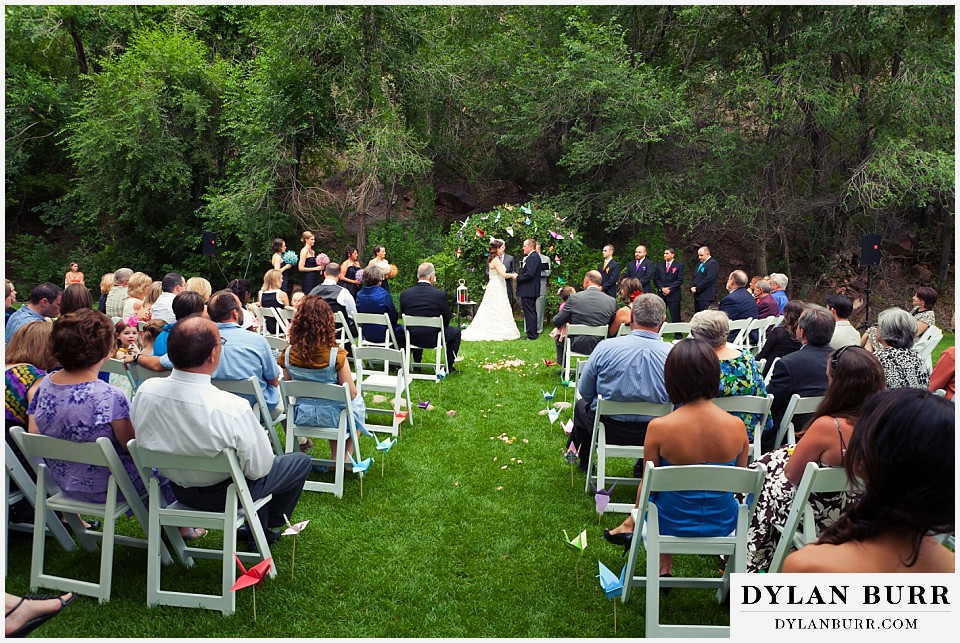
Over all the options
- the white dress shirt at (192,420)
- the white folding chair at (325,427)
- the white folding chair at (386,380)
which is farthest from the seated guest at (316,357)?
the white dress shirt at (192,420)

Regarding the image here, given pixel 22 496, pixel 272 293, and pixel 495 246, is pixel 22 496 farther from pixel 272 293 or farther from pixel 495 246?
pixel 495 246

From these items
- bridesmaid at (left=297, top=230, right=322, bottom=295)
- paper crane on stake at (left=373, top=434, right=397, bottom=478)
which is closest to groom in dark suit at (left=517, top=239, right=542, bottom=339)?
bridesmaid at (left=297, top=230, right=322, bottom=295)

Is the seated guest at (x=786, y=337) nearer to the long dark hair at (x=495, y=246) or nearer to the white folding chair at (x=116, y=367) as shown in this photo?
the white folding chair at (x=116, y=367)

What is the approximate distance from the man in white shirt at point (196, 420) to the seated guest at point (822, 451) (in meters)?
2.28

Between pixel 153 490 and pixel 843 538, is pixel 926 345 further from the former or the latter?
pixel 153 490

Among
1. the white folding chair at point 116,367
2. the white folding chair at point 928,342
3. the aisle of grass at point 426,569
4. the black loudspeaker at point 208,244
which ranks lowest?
the aisle of grass at point 426,569

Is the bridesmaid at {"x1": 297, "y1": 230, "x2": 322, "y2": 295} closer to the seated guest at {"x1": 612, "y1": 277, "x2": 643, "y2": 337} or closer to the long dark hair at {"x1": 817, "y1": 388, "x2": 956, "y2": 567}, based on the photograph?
the seated guest at {"x1": 612, "y1": 277, "x2": 643, "y2": 337}

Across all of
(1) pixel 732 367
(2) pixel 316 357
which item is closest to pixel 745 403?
(1) pixel 732 367

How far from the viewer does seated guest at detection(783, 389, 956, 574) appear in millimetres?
1581

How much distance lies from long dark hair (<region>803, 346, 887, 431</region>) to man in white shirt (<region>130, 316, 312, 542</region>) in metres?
2.49

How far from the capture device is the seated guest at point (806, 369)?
467 cm

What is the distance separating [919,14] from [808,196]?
405 centimetres

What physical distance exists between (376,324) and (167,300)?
7.70 feet

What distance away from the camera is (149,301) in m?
6.17
